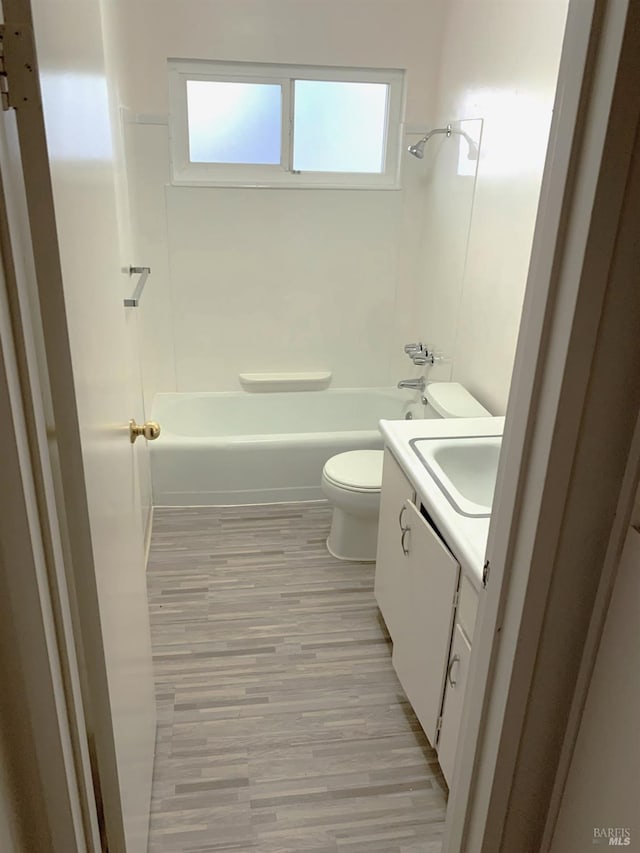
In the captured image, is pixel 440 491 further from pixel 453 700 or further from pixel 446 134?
pixel 446 134

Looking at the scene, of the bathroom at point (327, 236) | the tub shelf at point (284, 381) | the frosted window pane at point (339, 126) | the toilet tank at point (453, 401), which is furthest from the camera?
the tub shelf at point (284, 381)

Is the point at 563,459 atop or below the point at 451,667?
atop

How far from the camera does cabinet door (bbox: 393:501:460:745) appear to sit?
173 centimetres

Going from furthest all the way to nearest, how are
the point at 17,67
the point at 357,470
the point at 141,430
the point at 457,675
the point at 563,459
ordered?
the point at 357,470 → the point at 457,675 → the point at 141,430 → the point at 563,459 → the point at 17,67

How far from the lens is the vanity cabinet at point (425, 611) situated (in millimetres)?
1670

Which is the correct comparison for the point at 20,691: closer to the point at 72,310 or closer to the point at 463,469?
the point at 72,310

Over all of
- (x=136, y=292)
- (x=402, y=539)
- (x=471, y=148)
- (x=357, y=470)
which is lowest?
(x=357, y=470)

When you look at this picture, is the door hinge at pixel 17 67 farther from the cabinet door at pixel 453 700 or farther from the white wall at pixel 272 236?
the white wall at pixel 272 236

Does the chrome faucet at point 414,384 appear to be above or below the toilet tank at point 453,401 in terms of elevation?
below

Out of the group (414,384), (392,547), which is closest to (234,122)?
(414,384)

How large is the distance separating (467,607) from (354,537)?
50.0 inches

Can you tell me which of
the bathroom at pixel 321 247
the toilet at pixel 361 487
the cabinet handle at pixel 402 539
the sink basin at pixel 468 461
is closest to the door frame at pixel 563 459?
the cabinet handle at pixel 402 539

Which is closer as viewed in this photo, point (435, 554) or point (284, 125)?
point (435, 554)

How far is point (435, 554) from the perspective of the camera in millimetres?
1776
